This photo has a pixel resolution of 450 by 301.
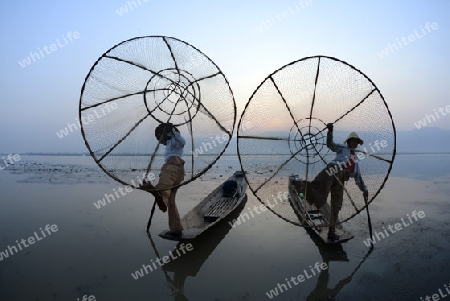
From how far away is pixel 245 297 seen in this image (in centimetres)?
403

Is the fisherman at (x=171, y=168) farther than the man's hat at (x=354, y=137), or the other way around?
the man's hat at (x=354, y=137)

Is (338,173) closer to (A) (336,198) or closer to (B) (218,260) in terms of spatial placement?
(A) (336,198)

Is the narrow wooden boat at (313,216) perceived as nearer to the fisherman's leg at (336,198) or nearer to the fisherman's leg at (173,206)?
the fisherman's leg at (336,198)

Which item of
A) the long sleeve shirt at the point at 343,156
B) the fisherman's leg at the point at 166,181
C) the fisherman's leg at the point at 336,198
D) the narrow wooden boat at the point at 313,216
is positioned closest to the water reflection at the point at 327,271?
the narrow wooden boat at the point at 313,216

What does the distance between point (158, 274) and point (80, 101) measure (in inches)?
117

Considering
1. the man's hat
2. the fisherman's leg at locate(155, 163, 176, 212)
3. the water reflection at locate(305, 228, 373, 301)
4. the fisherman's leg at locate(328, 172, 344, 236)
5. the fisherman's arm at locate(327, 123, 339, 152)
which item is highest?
the fisherman's leg at locate(155, 163, 176, 212)

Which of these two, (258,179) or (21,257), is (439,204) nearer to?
(258,179)

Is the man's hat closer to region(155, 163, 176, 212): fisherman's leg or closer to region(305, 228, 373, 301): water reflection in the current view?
region(305, 228, 373, 301): water reflection

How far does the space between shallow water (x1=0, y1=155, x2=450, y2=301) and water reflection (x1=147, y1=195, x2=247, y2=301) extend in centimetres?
2

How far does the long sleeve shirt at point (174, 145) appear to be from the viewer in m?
5.44

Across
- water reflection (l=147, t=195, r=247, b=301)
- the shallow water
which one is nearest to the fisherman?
water reflection (l=147, t=195, r=247, b=301)

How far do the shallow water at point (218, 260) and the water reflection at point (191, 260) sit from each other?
0.02m

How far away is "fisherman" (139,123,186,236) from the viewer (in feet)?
17.4

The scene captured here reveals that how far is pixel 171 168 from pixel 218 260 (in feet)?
5.83
